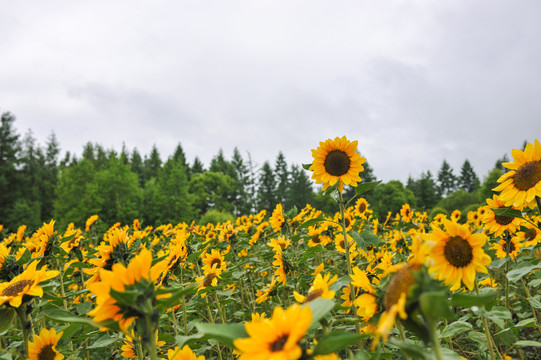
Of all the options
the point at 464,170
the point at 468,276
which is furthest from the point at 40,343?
the point at 464,170

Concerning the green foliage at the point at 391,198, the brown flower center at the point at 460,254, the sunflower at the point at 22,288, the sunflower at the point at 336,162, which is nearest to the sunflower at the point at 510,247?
the sunflower at the point at 336,162

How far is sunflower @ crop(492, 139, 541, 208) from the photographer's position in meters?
1.67

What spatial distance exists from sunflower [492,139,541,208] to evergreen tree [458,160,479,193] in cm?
7783

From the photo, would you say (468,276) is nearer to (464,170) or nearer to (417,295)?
(417,295)

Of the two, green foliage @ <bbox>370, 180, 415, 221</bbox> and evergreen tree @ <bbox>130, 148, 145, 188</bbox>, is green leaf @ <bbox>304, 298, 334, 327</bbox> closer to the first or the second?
green foliage @ <bbox>370, 180, 415, 221</bbox>

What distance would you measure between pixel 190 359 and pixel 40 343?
0.99m

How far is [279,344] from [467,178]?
81.0 meters

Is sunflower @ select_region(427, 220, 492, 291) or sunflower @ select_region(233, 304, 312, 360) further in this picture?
sunflower @ select_region(427, 220, 492, 291)

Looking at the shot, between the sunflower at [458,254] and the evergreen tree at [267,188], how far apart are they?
170 feet

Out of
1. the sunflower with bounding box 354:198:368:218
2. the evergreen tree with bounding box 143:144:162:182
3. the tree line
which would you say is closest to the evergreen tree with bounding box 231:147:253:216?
the tree line

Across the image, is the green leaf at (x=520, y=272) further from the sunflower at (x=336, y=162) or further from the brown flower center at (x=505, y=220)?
the sunflower at (x=336, y=162)

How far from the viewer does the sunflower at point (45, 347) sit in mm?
1617

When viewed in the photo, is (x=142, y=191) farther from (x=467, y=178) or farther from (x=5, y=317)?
(x=467, y=178)

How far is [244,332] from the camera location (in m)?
0.84
